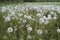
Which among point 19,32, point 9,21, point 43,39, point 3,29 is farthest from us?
point 9,21

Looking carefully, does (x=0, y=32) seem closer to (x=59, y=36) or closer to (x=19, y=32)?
(x=19, y=32)

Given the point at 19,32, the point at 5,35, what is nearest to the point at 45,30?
the point at 19,32

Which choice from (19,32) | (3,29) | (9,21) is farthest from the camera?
(9,21)

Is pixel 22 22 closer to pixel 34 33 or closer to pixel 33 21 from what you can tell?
pixel 33 21

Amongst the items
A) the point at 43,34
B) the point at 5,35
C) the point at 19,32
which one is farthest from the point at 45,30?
the point at 5,35

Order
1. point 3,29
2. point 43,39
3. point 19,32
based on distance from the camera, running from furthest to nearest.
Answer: point 3,29 < point 19,32 < point 43,39

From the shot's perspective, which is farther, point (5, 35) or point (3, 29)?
point (3, 29)

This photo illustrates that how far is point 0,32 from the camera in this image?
1.56 m

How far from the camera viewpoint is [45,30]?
4.93ft

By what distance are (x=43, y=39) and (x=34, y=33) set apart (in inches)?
3.8

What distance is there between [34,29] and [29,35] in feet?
0.45

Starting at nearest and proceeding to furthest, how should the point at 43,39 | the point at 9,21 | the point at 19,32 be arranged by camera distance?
1. the point at 43,39
2. the point at 19,32
3. the point at 9,21

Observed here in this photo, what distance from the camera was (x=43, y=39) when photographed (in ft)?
4.55

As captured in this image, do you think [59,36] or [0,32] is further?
[0,32]
